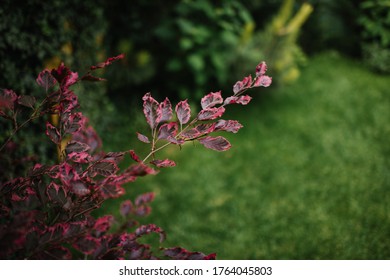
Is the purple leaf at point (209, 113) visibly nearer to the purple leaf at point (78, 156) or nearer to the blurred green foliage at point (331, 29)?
the purple leaf at point (78, 156)

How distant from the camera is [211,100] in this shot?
4.22 feet

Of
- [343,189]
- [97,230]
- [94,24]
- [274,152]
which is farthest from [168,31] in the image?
[97,230]

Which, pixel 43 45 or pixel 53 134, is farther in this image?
pixel 43 45

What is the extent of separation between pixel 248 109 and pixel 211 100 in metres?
3.16

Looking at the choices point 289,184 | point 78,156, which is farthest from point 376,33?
point 78,156

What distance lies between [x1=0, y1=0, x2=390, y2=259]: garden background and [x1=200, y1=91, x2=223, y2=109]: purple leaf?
1.58 m

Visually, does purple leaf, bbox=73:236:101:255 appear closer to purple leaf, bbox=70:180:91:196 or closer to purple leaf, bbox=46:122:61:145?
purple leaf, bbox=70:180:91:196

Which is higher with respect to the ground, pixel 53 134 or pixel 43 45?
pixel 43 45

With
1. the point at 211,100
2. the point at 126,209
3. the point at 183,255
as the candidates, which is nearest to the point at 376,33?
the point at 211,100

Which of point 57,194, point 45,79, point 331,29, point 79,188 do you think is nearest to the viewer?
point 79,188

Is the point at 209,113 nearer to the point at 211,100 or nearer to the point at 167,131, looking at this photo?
the point at 211,100

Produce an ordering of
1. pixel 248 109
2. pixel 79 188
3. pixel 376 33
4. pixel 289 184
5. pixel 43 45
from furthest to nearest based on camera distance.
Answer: pixel 376 33
pixel 248 109
pixel 289 184
pixel 43 45
pixel 79 188

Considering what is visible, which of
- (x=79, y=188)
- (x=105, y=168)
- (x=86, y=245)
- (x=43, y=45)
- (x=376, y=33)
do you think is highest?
(x=376, y=33)

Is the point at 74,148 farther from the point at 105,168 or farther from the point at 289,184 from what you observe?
the point at 289,184
